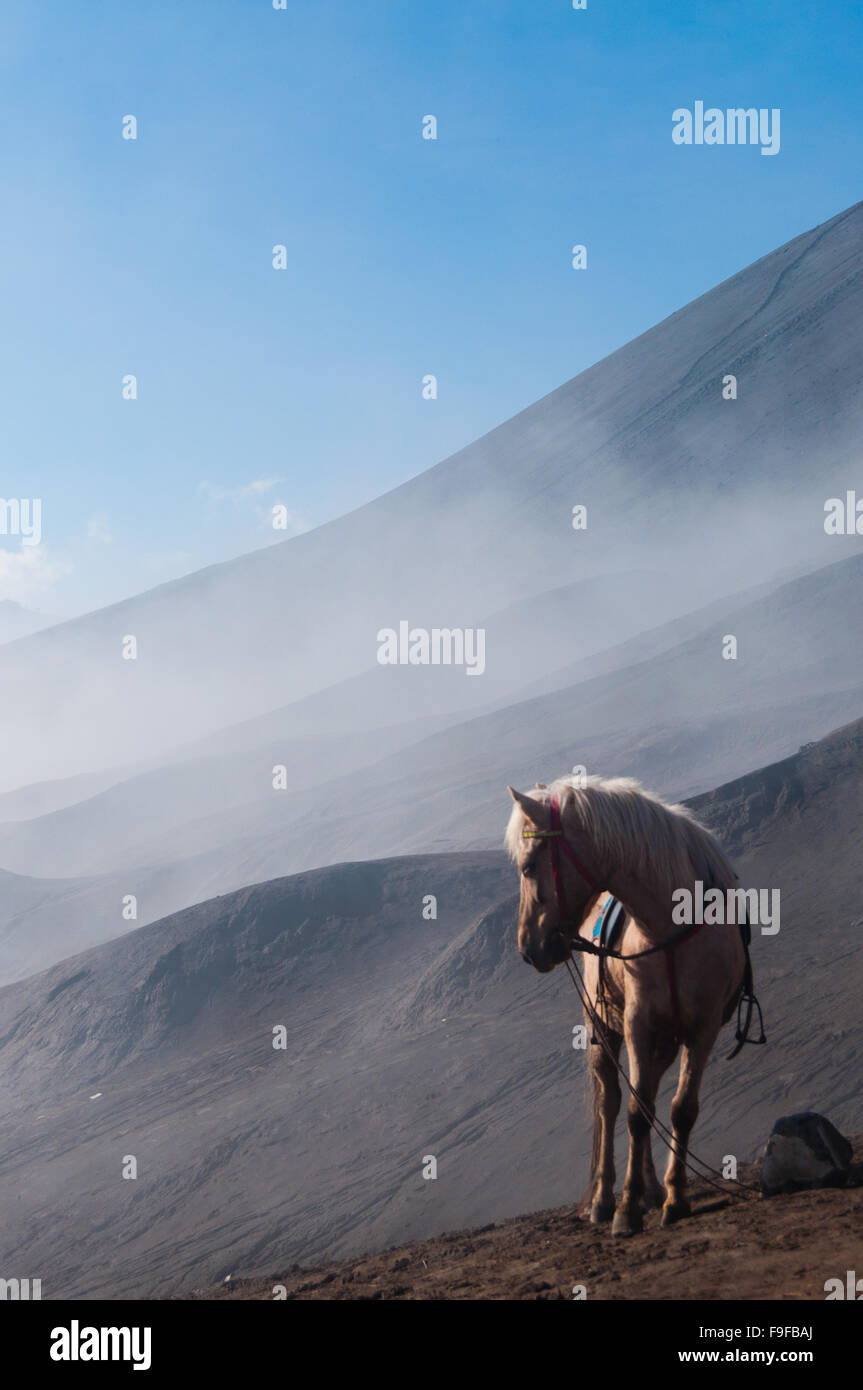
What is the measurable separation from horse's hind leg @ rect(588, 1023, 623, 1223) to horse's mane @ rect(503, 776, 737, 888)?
53.3 inches

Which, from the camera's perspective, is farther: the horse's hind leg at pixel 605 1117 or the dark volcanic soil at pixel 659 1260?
the horse's hind leg at pixel 605 1117

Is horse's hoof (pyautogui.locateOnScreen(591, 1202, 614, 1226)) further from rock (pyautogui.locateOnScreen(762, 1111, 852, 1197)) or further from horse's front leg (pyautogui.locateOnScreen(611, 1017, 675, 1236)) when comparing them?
rock (pyautogui.locateOnScreen(762, 1111, 852, 1197))

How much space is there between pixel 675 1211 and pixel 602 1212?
920 mm

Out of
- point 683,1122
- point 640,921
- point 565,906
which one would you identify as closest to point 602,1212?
point 683,1122

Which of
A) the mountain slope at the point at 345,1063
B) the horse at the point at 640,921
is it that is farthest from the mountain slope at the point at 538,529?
the horse at the point at 640,921

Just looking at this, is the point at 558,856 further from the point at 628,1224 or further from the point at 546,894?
the point at 628,1224

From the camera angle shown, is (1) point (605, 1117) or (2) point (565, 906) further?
(1) point (605, 1117)

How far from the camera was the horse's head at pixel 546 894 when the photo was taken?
16.3 feet

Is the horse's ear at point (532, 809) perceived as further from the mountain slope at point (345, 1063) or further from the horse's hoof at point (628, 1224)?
the mountain slope at point (345, 1063)

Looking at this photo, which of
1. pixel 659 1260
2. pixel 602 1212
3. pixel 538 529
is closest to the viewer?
pixel 659 1260

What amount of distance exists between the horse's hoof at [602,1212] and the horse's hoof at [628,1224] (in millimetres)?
805

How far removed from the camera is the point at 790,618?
53.4 metres

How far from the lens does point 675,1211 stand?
5.20m

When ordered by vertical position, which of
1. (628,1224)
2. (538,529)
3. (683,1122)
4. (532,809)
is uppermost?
(538,529)
